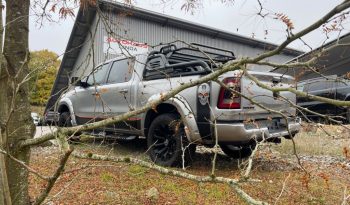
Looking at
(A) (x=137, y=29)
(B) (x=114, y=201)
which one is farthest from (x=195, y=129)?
(A) (x=137, y=29)

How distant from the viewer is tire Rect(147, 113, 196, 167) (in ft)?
19.1

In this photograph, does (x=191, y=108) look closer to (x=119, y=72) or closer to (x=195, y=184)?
(x=195, y=184)

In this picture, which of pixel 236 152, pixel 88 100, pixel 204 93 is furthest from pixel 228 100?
pixel 88 100

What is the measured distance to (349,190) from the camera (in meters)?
5.28

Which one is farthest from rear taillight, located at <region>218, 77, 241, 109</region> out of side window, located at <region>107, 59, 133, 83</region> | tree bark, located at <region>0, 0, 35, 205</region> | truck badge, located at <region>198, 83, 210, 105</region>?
tree bark, located at <region>0, 0, 35, 205</region>

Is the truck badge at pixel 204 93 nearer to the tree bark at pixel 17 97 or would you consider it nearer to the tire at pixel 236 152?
the tire at pixel 236 152

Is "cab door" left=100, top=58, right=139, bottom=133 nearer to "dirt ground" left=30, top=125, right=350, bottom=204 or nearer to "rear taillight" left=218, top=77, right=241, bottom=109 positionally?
"dirt ground" left=30, top=125, right=350, bottom=204

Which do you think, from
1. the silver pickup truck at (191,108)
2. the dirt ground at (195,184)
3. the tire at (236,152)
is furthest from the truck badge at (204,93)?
the tire at (236,152)

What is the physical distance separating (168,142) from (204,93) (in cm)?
113

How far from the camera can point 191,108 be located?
5.65 metres

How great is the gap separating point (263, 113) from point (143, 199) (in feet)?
7.63

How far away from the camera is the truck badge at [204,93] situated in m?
5.47

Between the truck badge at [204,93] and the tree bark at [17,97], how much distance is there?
104 inches

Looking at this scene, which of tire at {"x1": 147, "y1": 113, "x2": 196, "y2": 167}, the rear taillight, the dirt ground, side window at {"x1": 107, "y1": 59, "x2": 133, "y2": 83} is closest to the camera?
the dirt ground
